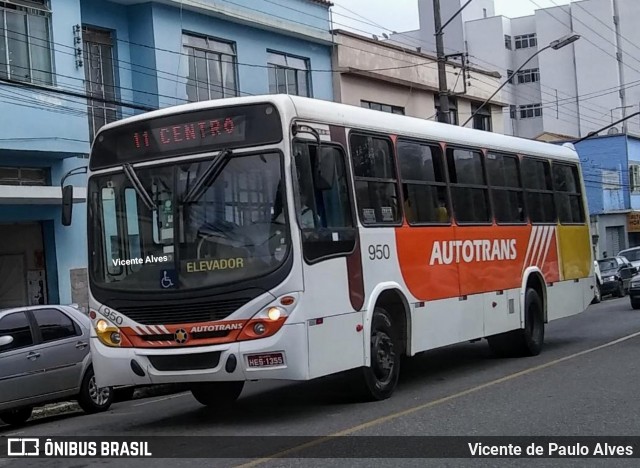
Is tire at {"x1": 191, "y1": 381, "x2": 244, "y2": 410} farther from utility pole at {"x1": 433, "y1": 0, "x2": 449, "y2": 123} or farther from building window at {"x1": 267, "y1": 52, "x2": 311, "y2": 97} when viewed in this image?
building window at {"x1": 267, "y1": 52, "x2": 311, "y2": 97}

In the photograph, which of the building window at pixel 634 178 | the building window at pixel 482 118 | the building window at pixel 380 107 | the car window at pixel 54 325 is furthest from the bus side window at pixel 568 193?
the building window at pixel 634 178

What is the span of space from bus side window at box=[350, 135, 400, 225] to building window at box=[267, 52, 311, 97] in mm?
14637

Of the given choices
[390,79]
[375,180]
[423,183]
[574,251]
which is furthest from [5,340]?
[390,79]

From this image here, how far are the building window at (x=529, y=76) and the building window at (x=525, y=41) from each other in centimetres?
212

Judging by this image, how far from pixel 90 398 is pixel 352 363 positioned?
4.43m

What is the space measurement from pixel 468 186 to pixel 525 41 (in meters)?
61.8

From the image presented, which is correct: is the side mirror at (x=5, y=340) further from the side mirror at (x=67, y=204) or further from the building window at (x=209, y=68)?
the building window at (x=209, y=68)

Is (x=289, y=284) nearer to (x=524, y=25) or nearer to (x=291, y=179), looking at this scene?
(x=291, y=179)

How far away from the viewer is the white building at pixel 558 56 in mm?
65250

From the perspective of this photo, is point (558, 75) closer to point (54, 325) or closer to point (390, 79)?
point (390, 79)

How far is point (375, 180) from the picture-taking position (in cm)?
1031

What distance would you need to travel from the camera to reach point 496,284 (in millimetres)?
12984

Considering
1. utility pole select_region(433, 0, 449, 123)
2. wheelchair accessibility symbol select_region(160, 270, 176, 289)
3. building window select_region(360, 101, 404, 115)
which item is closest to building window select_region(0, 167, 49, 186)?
utility pole select_region(433, 0, 449, 123)

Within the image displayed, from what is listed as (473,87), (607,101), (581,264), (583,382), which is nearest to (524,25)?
(607,101)
